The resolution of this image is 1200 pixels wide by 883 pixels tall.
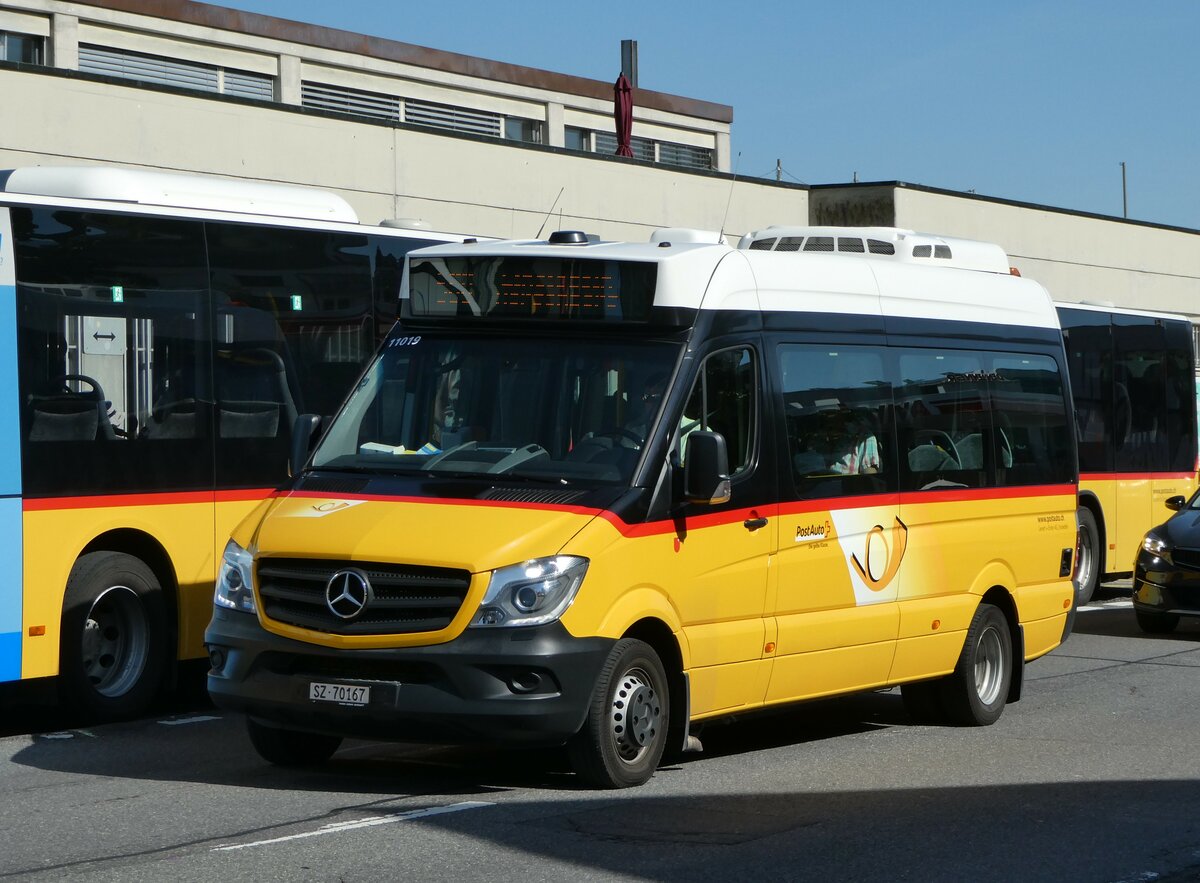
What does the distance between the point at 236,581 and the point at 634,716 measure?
6.45 ft

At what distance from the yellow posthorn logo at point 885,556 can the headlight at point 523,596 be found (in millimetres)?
2685

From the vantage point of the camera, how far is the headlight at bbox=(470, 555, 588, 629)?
8.22 meters

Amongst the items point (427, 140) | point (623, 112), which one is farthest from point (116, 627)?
point (623, 112)

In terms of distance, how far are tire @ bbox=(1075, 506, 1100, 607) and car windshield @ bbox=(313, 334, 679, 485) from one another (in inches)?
519

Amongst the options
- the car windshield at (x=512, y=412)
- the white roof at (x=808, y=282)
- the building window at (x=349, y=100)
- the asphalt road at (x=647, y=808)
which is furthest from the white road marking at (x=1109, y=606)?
the building window at (x=349, y=100)

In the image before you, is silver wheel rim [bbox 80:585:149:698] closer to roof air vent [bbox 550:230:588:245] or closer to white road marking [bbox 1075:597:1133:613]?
roof air vent [bbox 550:230:588:245]

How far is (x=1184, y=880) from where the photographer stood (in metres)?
7.13

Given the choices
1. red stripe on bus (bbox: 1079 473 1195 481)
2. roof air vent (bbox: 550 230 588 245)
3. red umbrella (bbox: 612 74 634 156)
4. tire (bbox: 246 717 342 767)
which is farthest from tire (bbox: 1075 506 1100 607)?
tire (bbox: 246 717 342 767)

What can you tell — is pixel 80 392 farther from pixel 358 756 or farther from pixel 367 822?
pixel 367 822

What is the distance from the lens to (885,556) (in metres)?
10.8

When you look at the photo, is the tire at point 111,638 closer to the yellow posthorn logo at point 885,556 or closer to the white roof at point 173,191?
the white roof at point 173,191

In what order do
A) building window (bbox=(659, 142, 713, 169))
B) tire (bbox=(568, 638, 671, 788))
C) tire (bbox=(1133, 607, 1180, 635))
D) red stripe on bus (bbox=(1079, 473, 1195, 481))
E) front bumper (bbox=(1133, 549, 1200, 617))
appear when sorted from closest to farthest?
tire (bbox=(568, 638, 671, 788)), front bumper (bbox=(1133, 549, 1200, 617)), tire (bbox=(1133, 607, 1180, 635)), red stripe on bus (bbox=(1079, 473, 1195, 481)), building window (bbox=(659, 142, 713, 169))

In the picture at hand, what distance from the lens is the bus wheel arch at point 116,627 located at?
1144cm

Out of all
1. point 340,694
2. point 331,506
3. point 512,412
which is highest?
point 512,412
